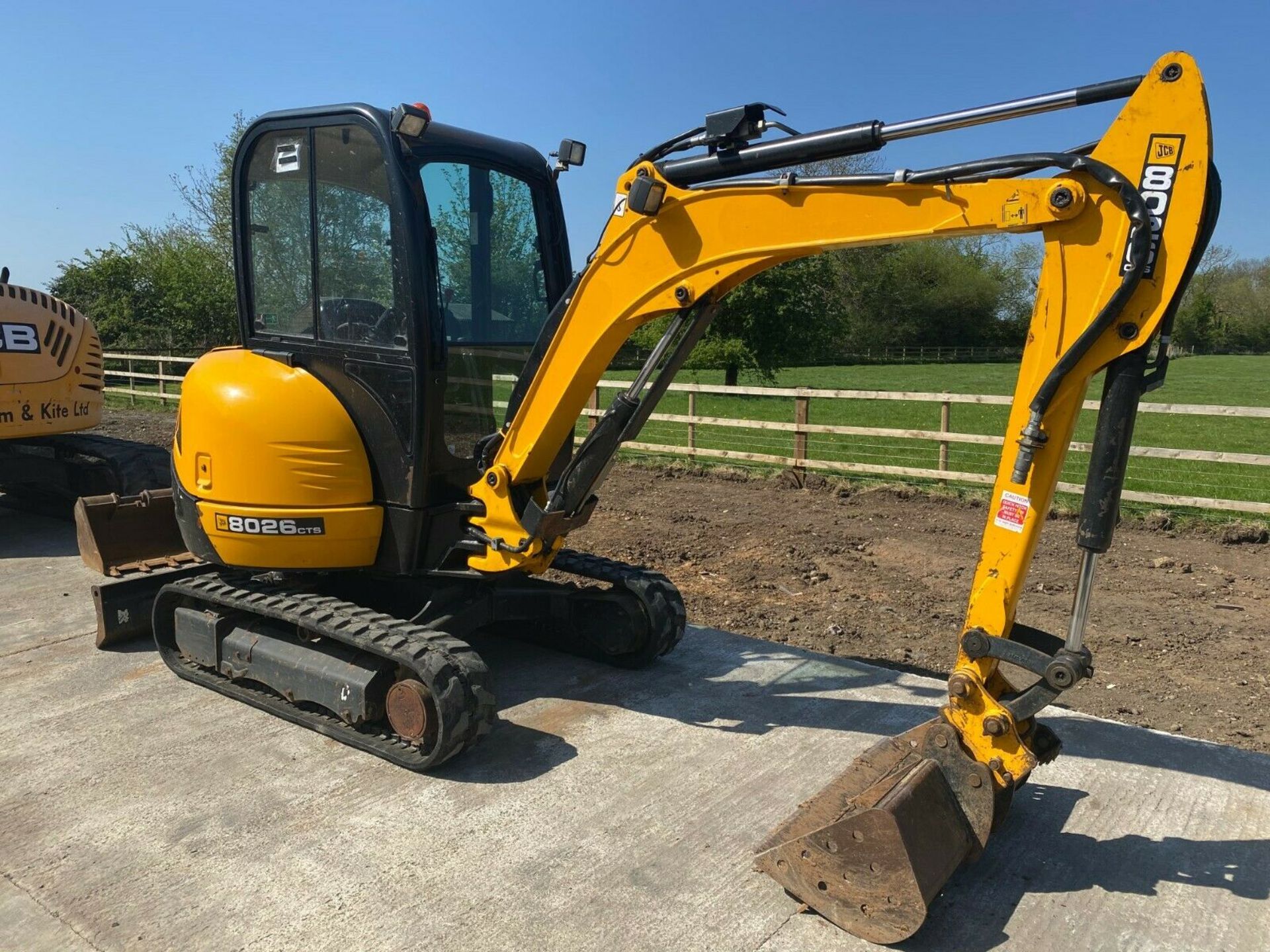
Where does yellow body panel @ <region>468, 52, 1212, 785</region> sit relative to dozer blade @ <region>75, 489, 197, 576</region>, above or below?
above

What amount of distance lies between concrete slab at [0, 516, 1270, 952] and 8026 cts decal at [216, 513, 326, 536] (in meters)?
0.94

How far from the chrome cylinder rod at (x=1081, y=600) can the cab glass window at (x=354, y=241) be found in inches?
119

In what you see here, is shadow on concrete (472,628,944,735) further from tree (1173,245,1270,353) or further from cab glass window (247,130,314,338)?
tree (1173,245,1270,353)

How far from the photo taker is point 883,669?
219 inches

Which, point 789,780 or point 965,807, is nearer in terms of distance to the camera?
point 965,807

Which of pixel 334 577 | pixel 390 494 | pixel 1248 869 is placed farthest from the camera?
pixel 334 577

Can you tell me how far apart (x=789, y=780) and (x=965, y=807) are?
1.04m

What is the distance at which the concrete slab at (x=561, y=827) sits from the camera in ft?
10.6

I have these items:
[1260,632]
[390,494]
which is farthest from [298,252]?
[1260,632]

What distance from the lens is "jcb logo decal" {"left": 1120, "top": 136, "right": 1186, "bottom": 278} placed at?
2.99m

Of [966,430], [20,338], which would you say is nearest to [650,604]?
[20,338]

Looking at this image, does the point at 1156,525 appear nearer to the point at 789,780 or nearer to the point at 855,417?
the point at 789,780

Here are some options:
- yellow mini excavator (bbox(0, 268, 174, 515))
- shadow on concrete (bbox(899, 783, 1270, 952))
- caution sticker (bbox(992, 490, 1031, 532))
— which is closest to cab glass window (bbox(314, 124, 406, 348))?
caution sticker (bbox(992, 490, 1031, 532))

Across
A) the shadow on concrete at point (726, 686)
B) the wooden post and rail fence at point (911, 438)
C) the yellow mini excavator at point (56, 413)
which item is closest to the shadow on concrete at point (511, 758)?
the shadow on concrete at point (726, 686)
